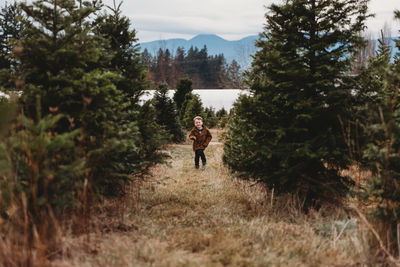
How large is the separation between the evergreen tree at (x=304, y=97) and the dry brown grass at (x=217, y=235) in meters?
0.56

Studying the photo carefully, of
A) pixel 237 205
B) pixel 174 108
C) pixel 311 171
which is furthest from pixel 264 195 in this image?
pixel 174 108

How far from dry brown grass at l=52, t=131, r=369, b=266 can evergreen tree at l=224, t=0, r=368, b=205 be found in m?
0.56

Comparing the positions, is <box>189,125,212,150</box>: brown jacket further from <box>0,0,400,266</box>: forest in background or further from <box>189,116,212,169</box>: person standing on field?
<box>0,0,400,266</box>: forest in background

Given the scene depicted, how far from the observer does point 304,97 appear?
471cm

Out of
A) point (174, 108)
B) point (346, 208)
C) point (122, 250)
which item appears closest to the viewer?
point (122, 250)

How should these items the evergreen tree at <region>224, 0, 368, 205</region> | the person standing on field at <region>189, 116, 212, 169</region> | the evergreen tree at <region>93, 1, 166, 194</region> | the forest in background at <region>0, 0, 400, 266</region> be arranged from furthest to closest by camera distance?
the person standing on field at <region>189, 116, 212, 169</region> → the evergreen tree at <region>93, 1, 166, 194</region> → the evergreen tree at <region>224, 0, 368, 205</region> → the forest in background at <region>0, 0, 400, 266</region>

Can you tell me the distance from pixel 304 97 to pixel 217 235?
2.61m

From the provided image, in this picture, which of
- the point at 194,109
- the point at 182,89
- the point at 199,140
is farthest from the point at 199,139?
the point at 182,89

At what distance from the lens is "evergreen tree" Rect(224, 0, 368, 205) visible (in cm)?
453

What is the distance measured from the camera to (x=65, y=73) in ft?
12.0

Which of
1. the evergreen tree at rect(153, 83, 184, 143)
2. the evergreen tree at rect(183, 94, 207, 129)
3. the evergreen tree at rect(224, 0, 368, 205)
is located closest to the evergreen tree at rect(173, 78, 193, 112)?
the evergreen tree at rect(183, 94, 207, 129)

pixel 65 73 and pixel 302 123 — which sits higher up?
pixel 65 73

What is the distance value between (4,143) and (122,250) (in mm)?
1658

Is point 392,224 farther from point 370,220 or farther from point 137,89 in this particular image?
point 137,89
